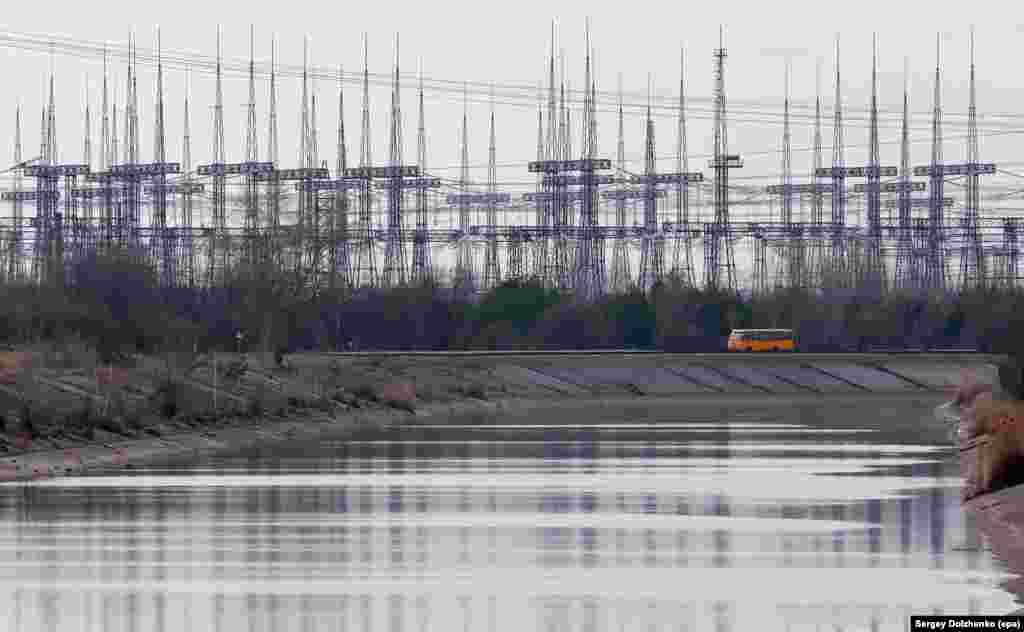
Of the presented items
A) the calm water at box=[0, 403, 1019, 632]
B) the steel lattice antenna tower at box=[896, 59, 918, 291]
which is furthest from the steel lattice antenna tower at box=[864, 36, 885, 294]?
the calm water at box=[0, 403, 1019, 632]

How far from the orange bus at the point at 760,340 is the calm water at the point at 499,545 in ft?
233

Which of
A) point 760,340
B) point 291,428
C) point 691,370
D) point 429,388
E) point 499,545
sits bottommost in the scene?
point 291,428

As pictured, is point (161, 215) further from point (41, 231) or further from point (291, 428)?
point (291, 428)

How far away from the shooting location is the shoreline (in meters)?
47.4

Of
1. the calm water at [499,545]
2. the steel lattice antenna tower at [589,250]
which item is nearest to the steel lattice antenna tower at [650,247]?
the steel lattice antenna tower at [589,250]

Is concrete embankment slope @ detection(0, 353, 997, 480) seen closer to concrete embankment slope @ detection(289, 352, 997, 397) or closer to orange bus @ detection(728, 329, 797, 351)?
concrete embankment slope @ detection(289, 352, 997, 397)

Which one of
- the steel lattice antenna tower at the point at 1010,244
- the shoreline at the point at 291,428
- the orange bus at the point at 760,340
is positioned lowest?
the shoreline at the point at 291,428

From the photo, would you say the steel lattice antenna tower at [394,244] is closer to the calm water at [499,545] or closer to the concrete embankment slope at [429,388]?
the concrete embankment slope at [429,388]

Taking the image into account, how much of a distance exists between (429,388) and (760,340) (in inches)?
1402

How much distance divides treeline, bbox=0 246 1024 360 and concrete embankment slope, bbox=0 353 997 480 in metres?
6.69

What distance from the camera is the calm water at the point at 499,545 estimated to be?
22.8 meters

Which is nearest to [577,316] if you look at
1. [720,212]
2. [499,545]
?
[720,212]

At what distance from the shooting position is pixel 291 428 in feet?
219

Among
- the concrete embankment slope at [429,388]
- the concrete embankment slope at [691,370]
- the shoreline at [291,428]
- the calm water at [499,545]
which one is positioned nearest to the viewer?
the calm water at [499,545]
